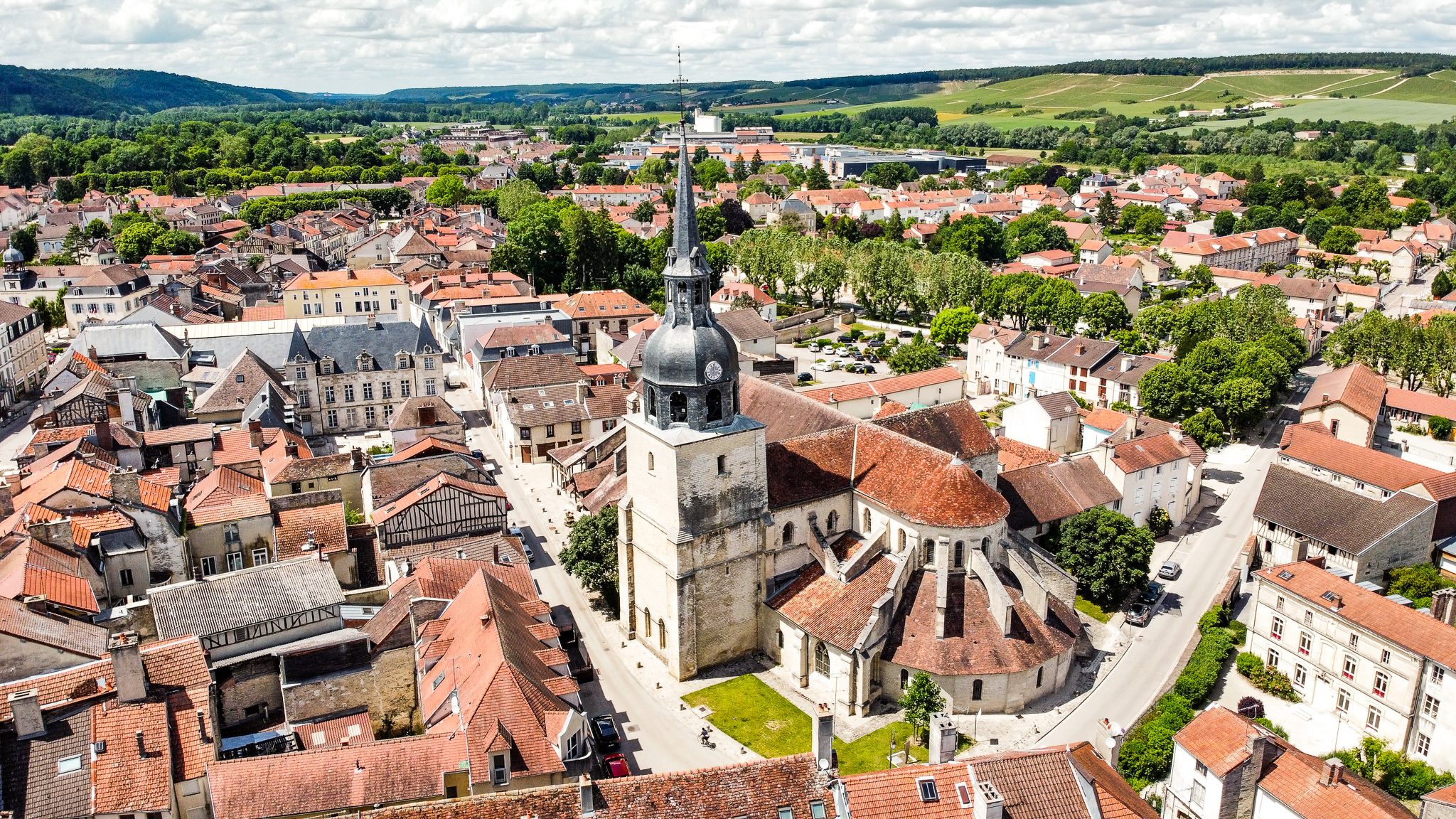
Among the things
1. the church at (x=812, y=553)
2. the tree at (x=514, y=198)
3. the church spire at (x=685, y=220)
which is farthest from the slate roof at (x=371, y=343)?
the tree at (x=514, y=198)

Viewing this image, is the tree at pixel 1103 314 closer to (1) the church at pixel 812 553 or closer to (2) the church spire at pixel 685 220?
(1) the church at pixel 812 553

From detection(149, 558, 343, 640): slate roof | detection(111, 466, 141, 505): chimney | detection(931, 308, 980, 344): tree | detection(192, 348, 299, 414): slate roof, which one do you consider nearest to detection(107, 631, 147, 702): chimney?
detection(149, 558, 343, 640): slate roof

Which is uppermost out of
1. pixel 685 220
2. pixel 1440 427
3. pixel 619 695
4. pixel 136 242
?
pixel 685 220

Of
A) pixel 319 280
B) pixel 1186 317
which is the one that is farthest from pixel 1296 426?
pixel 319 280

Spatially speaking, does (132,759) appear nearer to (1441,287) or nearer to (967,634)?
(967,634)

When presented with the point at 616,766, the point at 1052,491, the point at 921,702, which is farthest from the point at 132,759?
the point at 1052,491

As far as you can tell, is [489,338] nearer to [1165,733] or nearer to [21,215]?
[1165,733]

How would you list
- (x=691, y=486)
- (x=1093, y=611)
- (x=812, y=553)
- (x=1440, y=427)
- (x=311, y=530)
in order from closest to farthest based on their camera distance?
(x=691, y=486) → (x=812, y=553) → (x=311, y=530) → (x=1093, y=611) → (x=1440, y=427)
